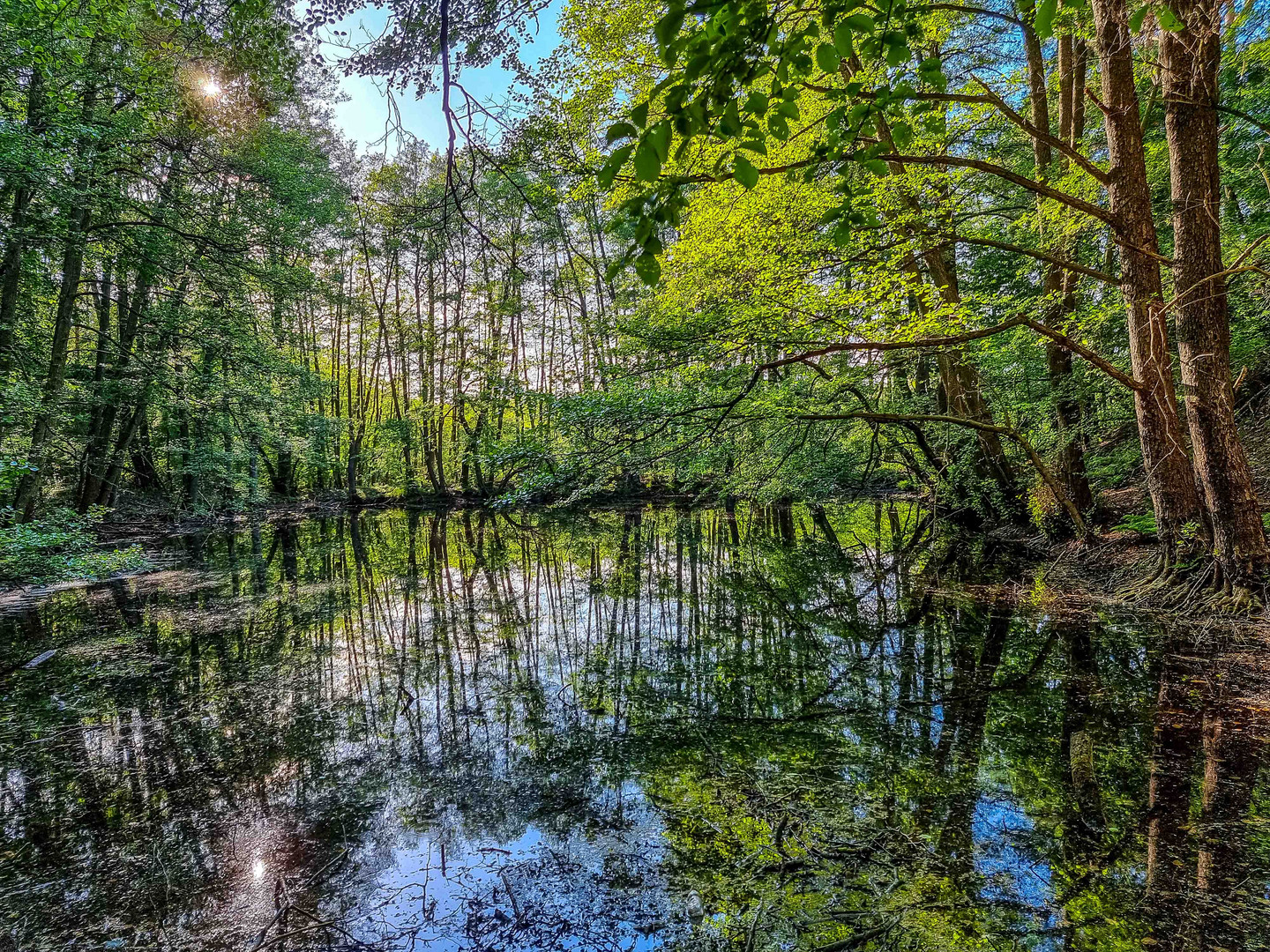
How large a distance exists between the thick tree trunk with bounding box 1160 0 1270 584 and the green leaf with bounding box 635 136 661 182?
550 centimetres

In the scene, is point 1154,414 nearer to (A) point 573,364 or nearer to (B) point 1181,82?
(B) point 1181,82

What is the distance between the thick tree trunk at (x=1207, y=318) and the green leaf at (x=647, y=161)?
5.50 meters

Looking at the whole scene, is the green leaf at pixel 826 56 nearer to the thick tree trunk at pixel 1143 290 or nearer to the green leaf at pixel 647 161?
the green leaf at pixel 647 161

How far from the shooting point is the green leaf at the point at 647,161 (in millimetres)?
1072

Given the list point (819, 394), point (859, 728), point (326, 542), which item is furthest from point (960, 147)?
point (326, 542)

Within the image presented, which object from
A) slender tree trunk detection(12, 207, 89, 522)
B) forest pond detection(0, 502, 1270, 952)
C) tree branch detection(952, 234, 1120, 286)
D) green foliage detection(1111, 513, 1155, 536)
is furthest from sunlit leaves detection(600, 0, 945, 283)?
slender tree trunk detection(12, 207, 89, 522)

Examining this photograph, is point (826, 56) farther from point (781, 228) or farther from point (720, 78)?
point (781, 228)

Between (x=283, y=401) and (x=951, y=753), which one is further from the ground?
(x=283, y=401)

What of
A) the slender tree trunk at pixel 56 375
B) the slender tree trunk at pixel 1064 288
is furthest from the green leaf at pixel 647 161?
the slender tree trunk at pixel 56 375

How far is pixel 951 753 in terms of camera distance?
3.15 m

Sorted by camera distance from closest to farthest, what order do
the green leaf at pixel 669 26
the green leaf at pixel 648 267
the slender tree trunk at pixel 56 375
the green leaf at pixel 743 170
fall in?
the green leaf at pixel 669 26
the green leaf at pixel 743 170
the green leaf at pixel 648 267
the slender tree trunk at pixel 56 375

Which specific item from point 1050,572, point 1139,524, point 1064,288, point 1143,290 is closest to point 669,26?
point 1143,290

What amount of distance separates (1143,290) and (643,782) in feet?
19.6

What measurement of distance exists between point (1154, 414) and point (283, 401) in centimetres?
1456
